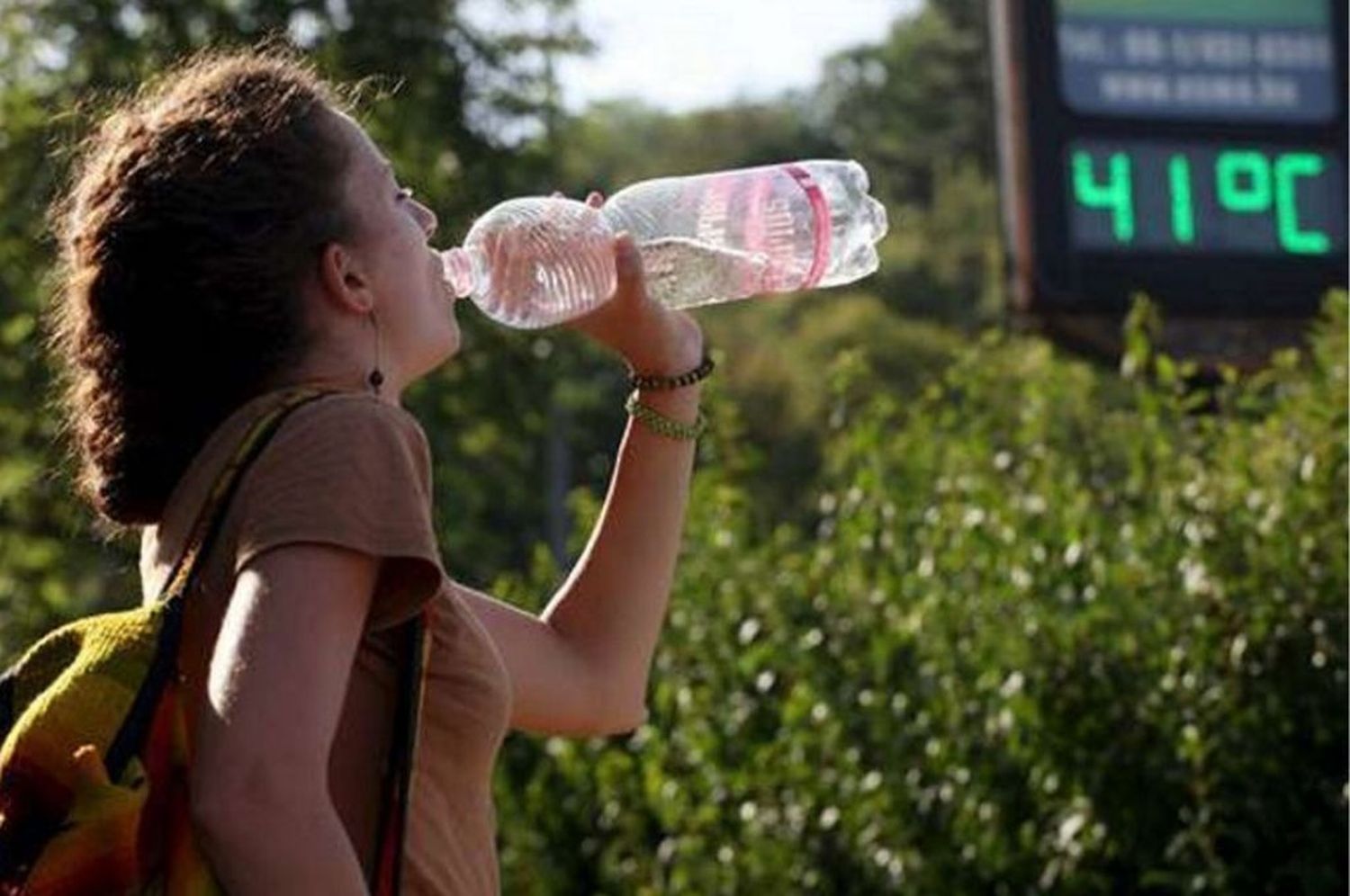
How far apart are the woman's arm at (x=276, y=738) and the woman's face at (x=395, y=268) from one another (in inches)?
11.8

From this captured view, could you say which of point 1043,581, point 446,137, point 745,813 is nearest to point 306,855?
point 1043,581

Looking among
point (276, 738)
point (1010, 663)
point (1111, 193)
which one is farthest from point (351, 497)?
point (1111, 193)

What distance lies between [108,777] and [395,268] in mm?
529

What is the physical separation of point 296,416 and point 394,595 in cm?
16

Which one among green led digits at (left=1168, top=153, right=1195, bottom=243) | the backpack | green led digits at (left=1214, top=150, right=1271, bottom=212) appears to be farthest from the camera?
green led digits at (left=1214, top=150, right=1271, bottom=212)

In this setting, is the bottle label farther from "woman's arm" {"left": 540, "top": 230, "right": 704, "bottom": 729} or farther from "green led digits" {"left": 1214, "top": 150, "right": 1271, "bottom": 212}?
"green led digits" {"left": 1214, "top": 150, "right": 1271, "bottom": 212}

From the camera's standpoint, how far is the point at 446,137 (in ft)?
52.0

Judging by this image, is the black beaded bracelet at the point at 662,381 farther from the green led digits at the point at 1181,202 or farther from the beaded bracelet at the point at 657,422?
the green led digits at the point at 1181,202

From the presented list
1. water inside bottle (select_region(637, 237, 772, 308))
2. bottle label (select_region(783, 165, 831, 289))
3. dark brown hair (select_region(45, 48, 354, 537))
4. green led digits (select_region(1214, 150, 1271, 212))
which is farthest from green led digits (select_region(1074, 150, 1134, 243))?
dark brown hair (select_region(45, 48, 354, 537))

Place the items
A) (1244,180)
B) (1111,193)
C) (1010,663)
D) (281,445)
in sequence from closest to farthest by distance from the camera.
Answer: (281,445) < (1010,663) < (1111,193) < (1244,180)

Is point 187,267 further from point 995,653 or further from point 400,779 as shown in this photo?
point 995,653

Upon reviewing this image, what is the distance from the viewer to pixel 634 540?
3664mm

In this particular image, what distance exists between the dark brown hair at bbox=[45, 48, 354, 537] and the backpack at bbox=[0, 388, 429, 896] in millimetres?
200

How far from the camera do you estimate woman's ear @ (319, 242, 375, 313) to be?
303cm
